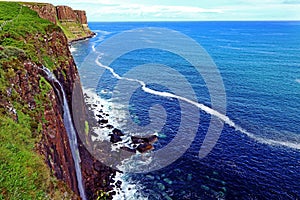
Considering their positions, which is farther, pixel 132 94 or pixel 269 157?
pixel 132 94

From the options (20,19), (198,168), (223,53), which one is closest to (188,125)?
(198,168)

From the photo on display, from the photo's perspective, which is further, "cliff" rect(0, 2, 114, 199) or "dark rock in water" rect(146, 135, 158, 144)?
"dark rock in water" rect(146, 135, 158, 144)

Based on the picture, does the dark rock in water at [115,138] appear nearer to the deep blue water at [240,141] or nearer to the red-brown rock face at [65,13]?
the deep blue water at [240,141]

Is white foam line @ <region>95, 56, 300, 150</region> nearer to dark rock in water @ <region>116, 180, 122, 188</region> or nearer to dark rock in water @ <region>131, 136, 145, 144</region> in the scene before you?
dark rock in water @ <region>131, 136, 145, 144</region>

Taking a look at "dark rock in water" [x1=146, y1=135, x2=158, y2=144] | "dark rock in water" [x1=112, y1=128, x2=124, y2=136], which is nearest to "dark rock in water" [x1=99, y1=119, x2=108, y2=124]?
"dark rock in water" [x1=112, y1=128, x2=124, y2=136]

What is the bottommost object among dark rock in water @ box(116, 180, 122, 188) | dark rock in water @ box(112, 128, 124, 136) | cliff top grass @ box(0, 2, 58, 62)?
dark rock in water @ box(116, 180, 122, 188)

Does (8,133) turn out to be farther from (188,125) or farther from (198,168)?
(188,125)

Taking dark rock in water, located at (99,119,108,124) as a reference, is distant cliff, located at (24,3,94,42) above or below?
above

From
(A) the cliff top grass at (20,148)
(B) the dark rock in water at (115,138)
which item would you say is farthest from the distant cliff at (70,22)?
(A) the cliff top grass at (20,148)
